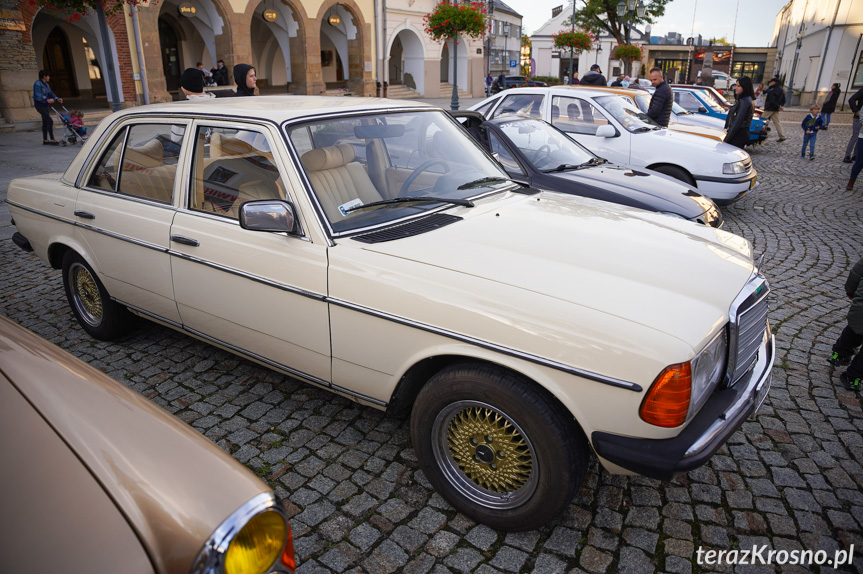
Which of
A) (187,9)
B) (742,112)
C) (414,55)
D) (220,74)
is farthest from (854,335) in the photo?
(414,55)

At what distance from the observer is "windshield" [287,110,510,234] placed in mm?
3029

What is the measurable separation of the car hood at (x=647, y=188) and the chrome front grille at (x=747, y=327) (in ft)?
9.57

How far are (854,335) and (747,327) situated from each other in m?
2.16

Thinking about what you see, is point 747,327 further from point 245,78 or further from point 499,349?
point 245,78

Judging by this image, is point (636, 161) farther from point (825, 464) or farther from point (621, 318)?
point (621, 318)

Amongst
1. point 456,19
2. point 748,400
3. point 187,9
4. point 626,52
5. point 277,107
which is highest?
point 187,9

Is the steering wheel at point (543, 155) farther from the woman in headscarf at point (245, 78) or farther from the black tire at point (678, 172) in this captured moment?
the woman in headscarf at point (245, 78)

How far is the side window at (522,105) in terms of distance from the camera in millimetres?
8646

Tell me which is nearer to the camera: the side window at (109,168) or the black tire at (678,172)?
the side window at (109,168)

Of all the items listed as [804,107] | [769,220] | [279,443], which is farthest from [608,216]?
[804,107]

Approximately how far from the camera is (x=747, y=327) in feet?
8.42

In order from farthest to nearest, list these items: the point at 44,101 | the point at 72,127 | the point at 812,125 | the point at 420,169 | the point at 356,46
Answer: the point at 356,46 → the point at 72,127 → the point at 44,101 → the point at 812,125 → the point at 420,169

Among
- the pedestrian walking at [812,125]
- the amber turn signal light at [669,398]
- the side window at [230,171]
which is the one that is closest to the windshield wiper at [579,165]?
the side window at [230,171]

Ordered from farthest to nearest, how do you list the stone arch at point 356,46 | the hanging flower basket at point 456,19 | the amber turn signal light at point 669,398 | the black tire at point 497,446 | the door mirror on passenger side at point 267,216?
the stone arch at point 356,46
the hanging flower basket at point 456,19
the door mirror on passenger side at point 267,216
the black tire at point 497,446
the amber turn signal light at point 669,398
